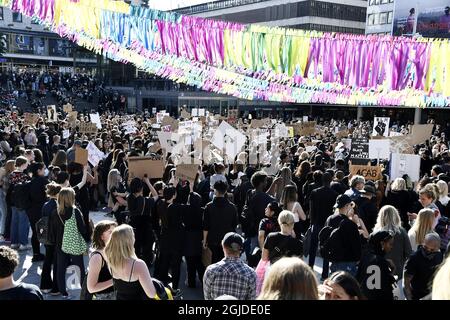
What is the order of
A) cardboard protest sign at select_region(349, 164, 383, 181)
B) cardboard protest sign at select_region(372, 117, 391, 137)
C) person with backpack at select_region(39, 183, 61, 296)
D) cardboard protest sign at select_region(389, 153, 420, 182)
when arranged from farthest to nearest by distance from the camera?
cardboard protest sign at select_region(372, 117, 391, 137) < cardboard protest sign at select_region(389, 153, 420, 182) < cardboard protest sign at select_region(349, 164, 383, 181) < person with backpack at select_region(39, 183, 61, 296)

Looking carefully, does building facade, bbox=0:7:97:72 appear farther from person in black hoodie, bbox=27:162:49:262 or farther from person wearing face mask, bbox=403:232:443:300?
person wearing face mask, bbox=403:232:443:300

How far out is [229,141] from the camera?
39.9ft

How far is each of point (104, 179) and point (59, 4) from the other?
432cm

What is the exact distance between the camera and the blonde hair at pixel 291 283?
268 cm

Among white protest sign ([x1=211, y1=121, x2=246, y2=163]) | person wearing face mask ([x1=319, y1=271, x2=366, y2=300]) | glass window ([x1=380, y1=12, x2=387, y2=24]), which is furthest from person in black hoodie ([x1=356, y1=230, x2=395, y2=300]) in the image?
glass window ([x1=380, y1=12, x2=387, y2=24])

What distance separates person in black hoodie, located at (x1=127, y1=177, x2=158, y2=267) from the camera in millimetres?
7094

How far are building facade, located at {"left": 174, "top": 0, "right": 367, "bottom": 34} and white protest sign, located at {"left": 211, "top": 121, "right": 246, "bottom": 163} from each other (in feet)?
155

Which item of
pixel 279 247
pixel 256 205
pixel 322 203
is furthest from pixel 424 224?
pixel 256 205

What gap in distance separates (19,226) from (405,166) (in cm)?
765

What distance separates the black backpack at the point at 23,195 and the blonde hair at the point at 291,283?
20.4ft

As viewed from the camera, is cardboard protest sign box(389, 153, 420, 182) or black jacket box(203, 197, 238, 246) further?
cardboard protest sign box(389, 153, 420, 182)

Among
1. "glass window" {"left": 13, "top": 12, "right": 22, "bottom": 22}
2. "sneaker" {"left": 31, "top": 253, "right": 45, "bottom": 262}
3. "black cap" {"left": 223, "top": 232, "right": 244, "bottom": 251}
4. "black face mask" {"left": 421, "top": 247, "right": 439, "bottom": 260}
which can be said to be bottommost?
"sneaker" {"left": 31, "top": 253, "right": 45, "bottom": 262}

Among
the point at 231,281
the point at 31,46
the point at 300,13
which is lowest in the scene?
the point at 231,281

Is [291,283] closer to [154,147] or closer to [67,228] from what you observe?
[67,228]
